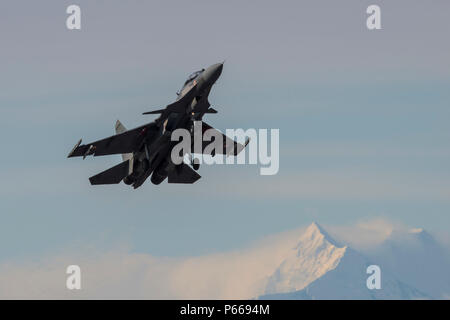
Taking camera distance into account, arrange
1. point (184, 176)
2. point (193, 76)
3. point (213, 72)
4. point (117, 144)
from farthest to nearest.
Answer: point (184, 176) → point (117, 144) → point (193, 76) → point (213, 72)

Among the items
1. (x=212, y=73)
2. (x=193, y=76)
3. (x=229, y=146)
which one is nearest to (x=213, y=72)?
(x=212, y=73)

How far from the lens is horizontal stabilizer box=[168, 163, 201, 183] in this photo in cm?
6569

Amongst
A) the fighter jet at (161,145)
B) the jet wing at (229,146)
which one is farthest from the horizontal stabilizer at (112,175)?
the jet wing at (229,146)

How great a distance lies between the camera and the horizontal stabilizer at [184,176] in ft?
216

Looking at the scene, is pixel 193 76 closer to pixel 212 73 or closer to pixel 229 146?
pixel 212 73

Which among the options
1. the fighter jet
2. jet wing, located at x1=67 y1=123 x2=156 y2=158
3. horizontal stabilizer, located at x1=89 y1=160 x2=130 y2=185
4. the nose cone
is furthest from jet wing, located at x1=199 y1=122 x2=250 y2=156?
the nose cone

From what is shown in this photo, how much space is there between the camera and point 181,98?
57.5 metres

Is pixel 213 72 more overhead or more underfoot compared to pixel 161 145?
more overhead

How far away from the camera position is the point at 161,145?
5978 centimetres

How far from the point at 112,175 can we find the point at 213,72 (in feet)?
47.1
